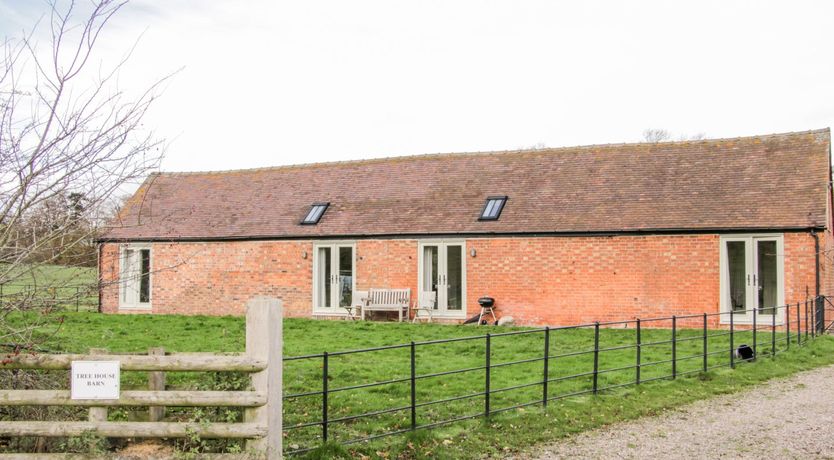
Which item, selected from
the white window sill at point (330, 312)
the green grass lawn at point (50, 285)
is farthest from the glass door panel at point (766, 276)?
the green grass lawn at point (50, 285)

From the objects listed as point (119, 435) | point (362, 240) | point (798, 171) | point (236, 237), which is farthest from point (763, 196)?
point (119, 435)

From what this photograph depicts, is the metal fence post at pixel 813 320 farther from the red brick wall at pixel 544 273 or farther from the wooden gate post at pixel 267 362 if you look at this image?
the wooden gate post at pixel 267 362

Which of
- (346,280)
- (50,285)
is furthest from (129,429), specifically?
(346,280)

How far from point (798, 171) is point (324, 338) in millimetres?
11894

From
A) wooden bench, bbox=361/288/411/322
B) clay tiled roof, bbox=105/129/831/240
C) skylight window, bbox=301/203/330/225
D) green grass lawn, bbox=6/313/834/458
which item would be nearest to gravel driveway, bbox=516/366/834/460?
green grass lawn, bbox=6/313/834/458

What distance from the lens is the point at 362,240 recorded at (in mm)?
21672

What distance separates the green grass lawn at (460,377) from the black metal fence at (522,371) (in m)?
0.04

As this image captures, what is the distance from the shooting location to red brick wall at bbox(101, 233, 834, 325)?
18391 mm

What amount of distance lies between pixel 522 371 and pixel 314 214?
12415mm

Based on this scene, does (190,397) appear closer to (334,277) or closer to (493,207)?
(493,207)

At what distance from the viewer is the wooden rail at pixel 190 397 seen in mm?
6062

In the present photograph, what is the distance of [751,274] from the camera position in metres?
18.0

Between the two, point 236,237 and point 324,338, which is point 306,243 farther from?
point 324,338

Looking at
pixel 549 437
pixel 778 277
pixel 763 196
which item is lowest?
pixel 549 437
